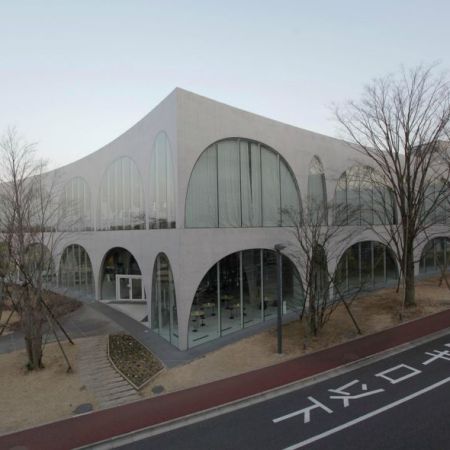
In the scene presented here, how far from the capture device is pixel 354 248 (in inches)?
859

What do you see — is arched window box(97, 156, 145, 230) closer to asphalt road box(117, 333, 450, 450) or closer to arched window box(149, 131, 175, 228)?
arched window box(149, 131, 175, 228)

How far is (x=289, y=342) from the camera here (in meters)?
13.5

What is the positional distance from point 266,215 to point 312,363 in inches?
282

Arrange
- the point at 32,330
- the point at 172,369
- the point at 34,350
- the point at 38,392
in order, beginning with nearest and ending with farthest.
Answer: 1. the point at 38,392
2. the point at 172,369
3. the point at 32,330
4. the point at 34,350

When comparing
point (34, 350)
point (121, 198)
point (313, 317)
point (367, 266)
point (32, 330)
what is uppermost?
point (121, 198)

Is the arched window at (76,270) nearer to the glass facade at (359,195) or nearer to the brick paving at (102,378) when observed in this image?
the brick paving at (102,378)

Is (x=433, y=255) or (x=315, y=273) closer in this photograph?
(x=315, y=273)

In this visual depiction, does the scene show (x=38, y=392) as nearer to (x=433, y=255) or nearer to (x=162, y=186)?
(x=162, y=186)

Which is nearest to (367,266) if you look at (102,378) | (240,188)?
(240,188)

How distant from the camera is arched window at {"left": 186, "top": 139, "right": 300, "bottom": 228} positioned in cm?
1409

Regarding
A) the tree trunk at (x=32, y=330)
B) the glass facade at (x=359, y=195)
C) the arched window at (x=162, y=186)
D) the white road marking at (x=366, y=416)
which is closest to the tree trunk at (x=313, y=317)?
the white road marking at (x=366, y=416)

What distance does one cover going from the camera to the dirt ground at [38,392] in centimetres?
902

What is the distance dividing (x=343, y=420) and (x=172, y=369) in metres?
5.76

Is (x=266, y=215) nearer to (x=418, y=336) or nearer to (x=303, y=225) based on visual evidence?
(x=303, y=225)
